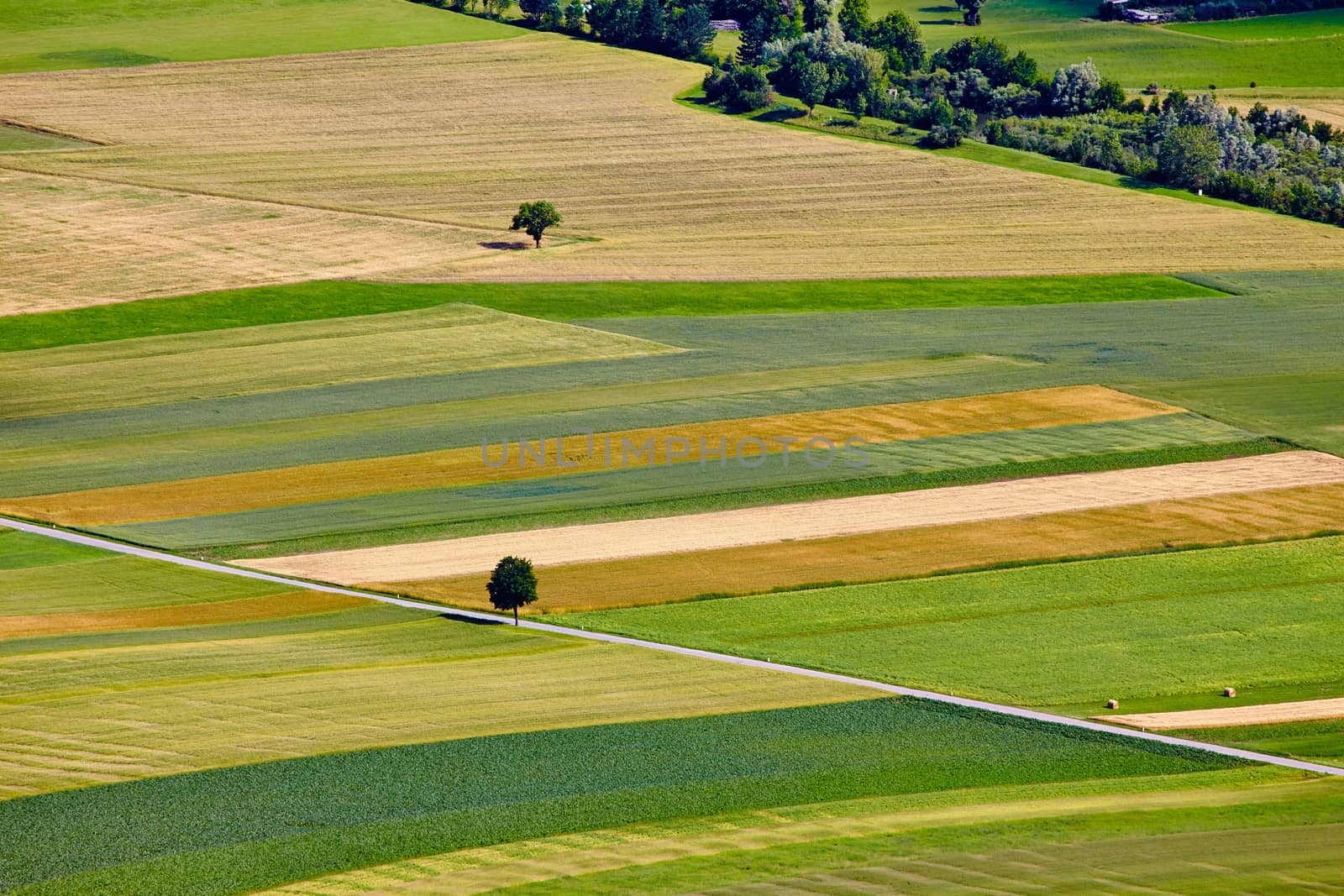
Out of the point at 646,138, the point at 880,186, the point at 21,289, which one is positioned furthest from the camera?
the point at 646,138

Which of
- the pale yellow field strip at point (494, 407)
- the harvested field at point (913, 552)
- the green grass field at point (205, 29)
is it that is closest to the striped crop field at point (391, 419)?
the pale yellow field strip at point (494, 407)

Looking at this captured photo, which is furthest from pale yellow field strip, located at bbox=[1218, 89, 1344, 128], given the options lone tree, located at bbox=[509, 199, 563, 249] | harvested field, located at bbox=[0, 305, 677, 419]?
harvested field, located at bbox=[0, 305, 677, 419]

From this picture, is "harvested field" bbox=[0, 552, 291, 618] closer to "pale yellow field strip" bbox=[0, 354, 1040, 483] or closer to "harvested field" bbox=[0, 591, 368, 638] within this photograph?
"harvested field" bbox=[0, 591, 368, 638]

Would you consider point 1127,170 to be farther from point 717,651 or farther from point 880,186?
point 717,651

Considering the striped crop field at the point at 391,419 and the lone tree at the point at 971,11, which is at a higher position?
the lone tree at the point at 971,11

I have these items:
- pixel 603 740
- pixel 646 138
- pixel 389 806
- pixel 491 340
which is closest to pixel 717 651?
pixel 603 740

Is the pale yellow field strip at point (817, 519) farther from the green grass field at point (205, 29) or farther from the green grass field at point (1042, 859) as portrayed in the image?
the green grass field at point (205, 29)

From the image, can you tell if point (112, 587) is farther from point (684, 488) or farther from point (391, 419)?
point (684, 488)
